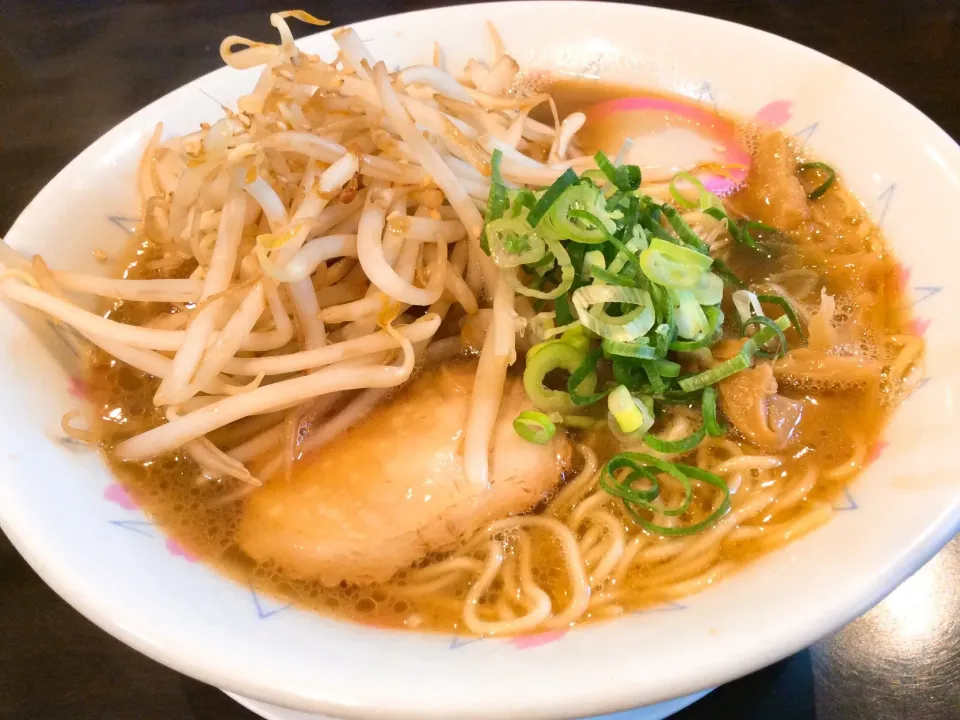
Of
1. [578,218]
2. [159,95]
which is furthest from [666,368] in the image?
[159,95]

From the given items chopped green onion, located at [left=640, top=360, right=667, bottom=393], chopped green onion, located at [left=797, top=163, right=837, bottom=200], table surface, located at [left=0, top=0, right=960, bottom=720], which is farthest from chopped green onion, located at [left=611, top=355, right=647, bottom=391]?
chopped green onion, located at [left=797, top=163, right=837, bottom=200]

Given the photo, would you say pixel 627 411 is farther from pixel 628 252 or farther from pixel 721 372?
pixel 628 252

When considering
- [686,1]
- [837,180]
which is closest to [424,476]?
[837,180]

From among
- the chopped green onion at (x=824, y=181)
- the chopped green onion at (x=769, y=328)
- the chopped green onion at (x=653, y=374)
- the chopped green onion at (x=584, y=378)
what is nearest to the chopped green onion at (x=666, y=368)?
the chopped green onion at (x=653, y=374)

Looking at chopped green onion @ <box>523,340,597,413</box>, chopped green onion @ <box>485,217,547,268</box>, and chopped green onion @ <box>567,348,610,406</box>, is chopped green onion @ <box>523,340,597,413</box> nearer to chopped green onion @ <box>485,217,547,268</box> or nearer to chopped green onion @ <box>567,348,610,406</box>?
chopped green onion @ <box>567,348,610,406</box>

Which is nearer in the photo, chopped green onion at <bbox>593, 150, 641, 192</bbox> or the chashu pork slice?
the chashu pork slice

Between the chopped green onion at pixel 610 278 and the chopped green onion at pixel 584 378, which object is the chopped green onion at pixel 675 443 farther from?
the chopped green onion at pixel 610 278
